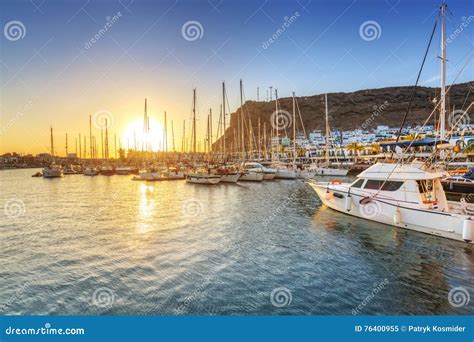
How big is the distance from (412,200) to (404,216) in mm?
610

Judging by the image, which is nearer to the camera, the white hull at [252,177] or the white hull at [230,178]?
the white hull at [230,178]

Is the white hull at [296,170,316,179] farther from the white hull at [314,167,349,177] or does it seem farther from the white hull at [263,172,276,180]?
the white hull at [263,172,276,180]

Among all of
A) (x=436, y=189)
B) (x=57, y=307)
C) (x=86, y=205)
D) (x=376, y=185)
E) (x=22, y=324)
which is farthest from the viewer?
(x=86, y=205)

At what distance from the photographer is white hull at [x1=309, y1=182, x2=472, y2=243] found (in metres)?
8.93

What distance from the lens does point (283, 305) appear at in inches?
200

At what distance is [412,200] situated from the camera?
9984 mm

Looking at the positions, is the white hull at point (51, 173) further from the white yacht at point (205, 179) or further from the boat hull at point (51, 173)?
the white yacht at point (205, 179)

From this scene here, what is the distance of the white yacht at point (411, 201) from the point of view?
8.99m

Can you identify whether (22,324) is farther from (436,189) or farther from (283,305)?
(436,189)

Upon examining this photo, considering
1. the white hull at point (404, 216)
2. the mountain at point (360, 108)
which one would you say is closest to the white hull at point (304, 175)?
the white hull at point (404, 216)

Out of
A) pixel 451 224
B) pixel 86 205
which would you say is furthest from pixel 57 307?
pixel 86 205

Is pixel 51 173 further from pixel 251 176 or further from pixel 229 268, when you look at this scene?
pixel 229 268

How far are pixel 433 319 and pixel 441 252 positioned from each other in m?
5.32

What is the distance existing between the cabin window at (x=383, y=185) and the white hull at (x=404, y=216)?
0.41m
